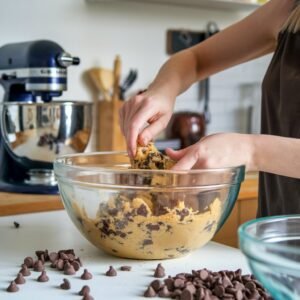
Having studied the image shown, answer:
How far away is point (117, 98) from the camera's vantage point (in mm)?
2014

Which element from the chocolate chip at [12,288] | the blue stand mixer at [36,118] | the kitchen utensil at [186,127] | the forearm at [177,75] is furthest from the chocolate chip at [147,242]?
the kitchen utensil at [186,127]

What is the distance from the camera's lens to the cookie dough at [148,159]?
0.96m

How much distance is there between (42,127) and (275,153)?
2.58 feet

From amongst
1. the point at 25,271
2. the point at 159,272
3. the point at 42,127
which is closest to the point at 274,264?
the point at 159,272

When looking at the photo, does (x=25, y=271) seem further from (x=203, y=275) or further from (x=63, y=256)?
(x=203, y=275)

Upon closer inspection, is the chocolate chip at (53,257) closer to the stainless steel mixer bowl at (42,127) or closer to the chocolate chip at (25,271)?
the chocolate chip at (25,271)

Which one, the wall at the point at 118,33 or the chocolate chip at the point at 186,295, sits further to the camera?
the wall at the point at 118,33

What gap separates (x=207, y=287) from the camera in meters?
0.75

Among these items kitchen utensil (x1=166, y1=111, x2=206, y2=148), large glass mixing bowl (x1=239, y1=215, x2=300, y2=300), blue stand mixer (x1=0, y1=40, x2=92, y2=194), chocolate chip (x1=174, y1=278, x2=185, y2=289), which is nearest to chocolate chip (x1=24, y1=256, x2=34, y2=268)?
chocolate chip (x1=174, y1=278, x2=185, y2=289)

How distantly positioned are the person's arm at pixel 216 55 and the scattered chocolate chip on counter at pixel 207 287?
34cm

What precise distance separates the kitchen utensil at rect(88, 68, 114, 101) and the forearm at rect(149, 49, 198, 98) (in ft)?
2.58

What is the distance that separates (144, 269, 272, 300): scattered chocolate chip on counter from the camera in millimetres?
718

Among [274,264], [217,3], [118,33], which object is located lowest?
[274,264]

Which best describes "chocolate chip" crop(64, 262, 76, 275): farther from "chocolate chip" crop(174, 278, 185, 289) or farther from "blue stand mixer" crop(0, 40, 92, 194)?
"blue stand mixer" crop(0, 40, 92, 194)
